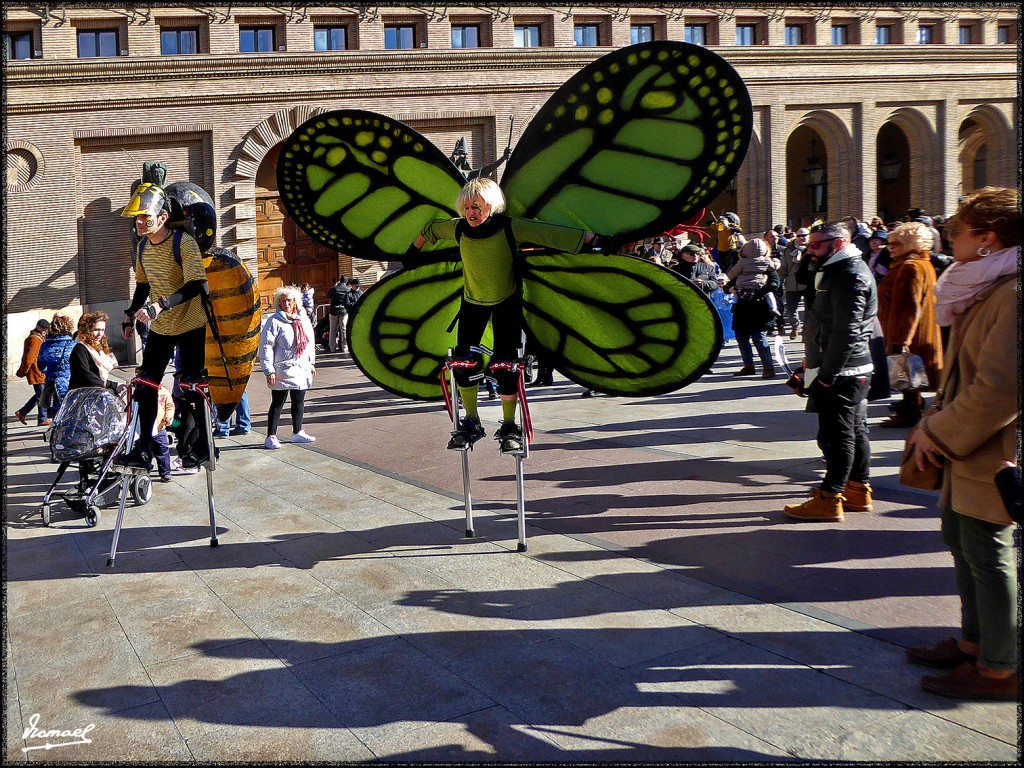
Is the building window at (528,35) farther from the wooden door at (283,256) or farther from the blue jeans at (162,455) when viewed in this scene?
the blue jeans at (162,455)

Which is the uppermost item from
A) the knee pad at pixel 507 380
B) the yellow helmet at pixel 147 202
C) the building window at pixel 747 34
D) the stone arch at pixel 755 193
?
the building window at pixel 747 34

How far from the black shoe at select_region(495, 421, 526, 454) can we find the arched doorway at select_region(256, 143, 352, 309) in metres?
19.9

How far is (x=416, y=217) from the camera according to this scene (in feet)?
19.4

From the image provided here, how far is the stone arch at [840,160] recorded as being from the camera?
29.7m

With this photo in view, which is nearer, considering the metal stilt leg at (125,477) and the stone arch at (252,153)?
the metal stilt leg at (125,477)

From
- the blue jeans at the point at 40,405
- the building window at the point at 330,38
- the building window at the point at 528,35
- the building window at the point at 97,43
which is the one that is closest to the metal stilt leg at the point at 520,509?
the blue jeans at the point at 40,405

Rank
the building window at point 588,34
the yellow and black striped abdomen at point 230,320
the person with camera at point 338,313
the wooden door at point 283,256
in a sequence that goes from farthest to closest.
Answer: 1. the building window at point 588,34
2. the wooden door at point 283,256
3. the person with camera at point 338,313
4. the yellow and black striped abdomen at point 230,320

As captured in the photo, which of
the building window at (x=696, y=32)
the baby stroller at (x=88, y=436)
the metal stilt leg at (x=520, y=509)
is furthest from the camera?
the building window at (x=696, y=32)

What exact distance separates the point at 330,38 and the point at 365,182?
21.3 meters

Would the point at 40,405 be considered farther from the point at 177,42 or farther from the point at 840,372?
the point at 177,42

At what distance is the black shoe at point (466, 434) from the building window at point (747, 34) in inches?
1066

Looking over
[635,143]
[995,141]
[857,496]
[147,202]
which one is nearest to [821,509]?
[857,496]

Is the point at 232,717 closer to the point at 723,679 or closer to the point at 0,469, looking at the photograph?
the point at 0,469

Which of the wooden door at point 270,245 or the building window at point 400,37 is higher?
the building window at point 400,37
